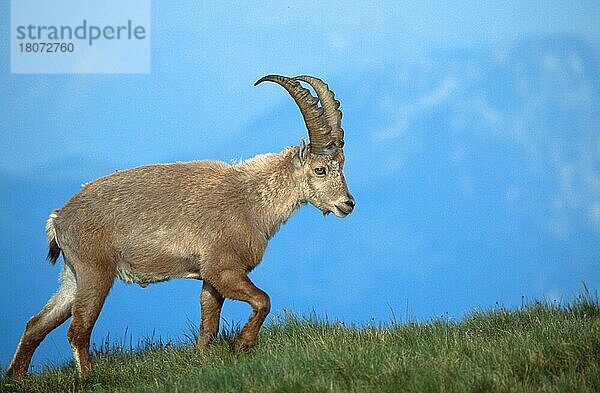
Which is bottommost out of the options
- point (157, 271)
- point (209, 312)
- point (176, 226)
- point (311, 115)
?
point (209, 312)

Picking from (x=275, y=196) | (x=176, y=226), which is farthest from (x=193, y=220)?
(x=275, y=196)

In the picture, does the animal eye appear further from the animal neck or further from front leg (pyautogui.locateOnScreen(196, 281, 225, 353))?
front leg (pyautogui.locateOnScreen(196, 281, 225, 353))

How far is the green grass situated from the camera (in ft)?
21.8

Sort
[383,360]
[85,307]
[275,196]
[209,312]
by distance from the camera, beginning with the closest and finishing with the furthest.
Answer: [383,360] → [85,307] → [275,196] → [209,312]

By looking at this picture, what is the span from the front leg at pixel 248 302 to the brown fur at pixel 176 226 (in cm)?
10

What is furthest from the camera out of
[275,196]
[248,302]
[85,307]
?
[275,196]

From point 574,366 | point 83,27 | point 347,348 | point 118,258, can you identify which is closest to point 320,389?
point 347,348

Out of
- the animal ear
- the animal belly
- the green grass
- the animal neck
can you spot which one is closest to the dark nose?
the animal neck

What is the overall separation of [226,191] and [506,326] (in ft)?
10.3

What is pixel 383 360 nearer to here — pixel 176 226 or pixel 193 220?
pixel 193 220

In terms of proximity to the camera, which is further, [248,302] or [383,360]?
[248,302]

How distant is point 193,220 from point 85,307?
4.39 feet

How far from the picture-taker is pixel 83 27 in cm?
1357

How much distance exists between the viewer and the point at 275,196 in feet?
29.7
